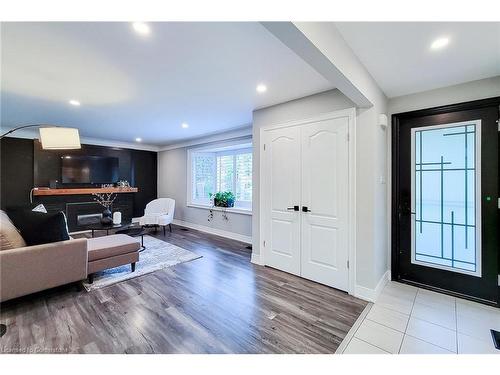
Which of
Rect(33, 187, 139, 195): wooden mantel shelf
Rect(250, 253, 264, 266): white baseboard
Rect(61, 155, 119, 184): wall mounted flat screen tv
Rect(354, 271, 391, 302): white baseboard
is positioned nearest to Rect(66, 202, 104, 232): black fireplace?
Rect(33, 187, 139, 195): wooden mantel shelf

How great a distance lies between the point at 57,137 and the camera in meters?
2.68

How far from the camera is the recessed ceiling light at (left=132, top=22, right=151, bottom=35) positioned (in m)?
1.54

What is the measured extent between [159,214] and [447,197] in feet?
17.7

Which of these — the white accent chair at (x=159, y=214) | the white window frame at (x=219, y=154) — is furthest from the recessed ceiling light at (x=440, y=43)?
the white accent chair at (x=159, y=214)

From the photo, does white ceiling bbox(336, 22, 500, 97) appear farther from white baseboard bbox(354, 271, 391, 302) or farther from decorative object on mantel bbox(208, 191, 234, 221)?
decorative object on mantel bbox(208, 191, 234, 221)

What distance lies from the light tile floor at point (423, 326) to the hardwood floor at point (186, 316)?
0.60 feet

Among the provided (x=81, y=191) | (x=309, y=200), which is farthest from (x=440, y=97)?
(x=81, y=191)

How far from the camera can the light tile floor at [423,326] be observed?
167 cm

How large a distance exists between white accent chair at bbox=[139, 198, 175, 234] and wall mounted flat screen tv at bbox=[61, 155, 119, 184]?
146 centimetres

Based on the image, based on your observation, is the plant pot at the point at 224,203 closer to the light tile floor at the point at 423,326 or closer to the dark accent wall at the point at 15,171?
the light tile floor at the point at 423,326

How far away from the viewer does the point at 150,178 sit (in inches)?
272

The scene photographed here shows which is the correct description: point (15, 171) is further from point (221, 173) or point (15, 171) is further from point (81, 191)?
point (221, 173)
